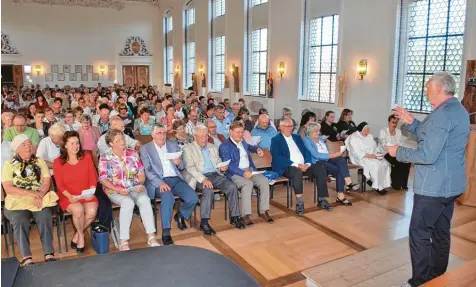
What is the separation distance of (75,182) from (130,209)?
61cm

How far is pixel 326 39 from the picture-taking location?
11.5 meters

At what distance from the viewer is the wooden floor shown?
4.06 meters

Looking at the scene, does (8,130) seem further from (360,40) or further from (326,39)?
(326,39)

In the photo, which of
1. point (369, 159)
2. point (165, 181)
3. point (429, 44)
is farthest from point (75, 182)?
point (429, 44)

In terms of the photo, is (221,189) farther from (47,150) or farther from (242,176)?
(47,150)

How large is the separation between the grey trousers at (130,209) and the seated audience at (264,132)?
8.60 feet

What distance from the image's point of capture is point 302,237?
4727mm

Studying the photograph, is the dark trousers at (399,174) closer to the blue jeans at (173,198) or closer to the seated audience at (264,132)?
the seated audience at (264,132)

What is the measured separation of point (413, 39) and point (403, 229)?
552cm

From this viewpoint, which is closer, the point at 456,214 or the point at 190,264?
the point at 190,264

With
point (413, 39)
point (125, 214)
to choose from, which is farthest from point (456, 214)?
point (413, 39)

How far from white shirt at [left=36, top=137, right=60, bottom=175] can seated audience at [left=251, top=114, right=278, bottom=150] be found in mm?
2952

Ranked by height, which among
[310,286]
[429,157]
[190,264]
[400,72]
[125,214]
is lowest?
[310,286]

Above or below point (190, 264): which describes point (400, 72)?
above
